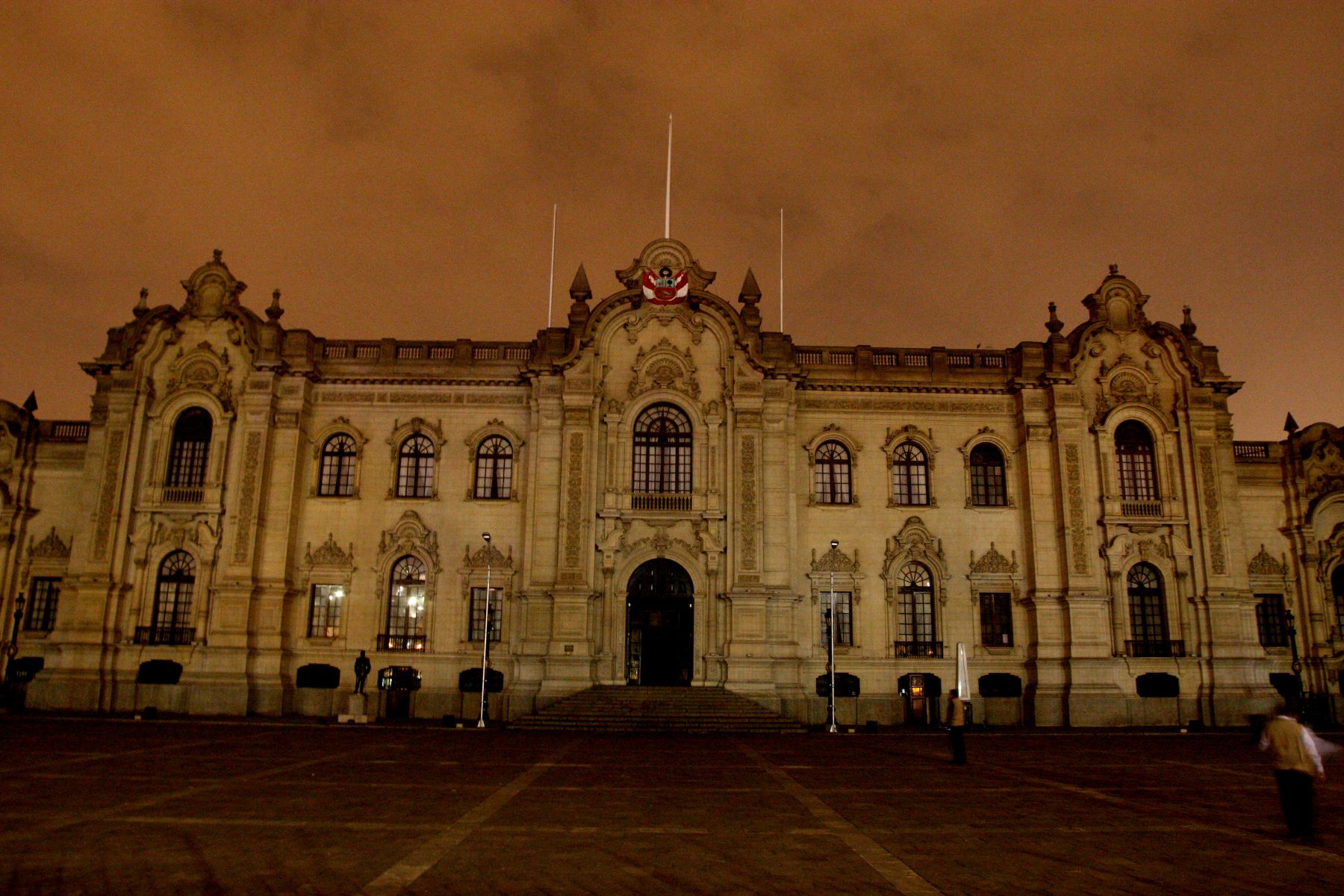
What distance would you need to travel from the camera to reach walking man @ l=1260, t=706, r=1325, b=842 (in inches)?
522

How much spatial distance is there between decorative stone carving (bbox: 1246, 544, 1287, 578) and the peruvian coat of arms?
25.7m

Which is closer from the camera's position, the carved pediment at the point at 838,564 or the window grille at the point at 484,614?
the window grille at the point at 484,614

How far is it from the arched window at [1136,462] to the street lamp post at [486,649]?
982 inches

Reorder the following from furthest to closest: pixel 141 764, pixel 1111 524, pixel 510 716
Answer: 1. pixel 1111 524
2. pixel 510 716
3. pixel 141 764

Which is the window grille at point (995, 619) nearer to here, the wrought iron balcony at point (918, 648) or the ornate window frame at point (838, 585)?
the wrought iron balcony at point (918, 648)

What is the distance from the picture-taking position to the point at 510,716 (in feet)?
117

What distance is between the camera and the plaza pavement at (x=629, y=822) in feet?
35.4

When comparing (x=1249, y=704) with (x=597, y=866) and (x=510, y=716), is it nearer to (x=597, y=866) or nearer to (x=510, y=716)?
(x=510, y=716)

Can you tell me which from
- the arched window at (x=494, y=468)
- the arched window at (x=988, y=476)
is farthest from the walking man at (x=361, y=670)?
the arched window at (x=988, y=476)

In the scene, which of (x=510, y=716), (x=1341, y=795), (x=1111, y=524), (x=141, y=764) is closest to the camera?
(x=1341, y=795)

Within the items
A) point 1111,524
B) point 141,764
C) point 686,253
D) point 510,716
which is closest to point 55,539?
point 510,716

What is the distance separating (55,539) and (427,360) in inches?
671

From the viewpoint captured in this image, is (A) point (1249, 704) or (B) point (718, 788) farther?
(A) point (1249, 704)

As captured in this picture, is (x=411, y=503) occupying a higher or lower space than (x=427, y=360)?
lower
